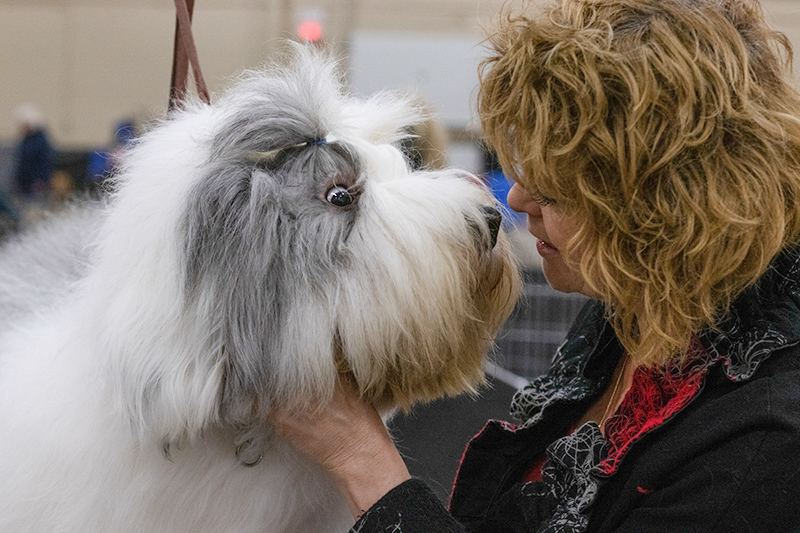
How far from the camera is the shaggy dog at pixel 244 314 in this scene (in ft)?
4.18

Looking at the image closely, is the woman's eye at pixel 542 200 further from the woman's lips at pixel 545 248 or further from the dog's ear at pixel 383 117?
the dog's ear at pixel 383 117

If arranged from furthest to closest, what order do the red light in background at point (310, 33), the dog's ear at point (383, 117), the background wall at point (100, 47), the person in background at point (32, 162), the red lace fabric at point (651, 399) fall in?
1. the background wall at point (100, 47)
2. the person in background at point (32, 162)
3. the red light in background at point (310, 33)
4. the dog's ear at point (383, 117)
5. the red lace fabric at point (651, 399)

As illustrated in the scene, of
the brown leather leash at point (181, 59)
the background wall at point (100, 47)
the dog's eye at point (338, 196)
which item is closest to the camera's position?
the dog's eye at point (338, 196)

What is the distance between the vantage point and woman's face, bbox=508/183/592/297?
1.38 metres

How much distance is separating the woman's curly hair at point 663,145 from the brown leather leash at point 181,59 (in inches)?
26.2

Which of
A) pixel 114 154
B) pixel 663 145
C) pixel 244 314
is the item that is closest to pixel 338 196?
pixel 244 314

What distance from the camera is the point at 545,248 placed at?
4.82ft

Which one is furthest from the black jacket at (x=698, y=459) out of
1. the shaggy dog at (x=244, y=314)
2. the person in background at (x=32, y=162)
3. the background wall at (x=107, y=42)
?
the background wall at (x=107, y=42)

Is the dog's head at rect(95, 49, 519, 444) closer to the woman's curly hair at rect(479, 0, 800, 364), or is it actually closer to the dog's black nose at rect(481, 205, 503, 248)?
the dog's black nose at rect(481, 205, 503, 248)

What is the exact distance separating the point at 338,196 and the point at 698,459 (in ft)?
2.30

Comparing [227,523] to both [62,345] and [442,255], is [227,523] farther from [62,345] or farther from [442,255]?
[442,255]

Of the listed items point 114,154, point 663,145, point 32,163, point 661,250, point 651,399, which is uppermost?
point 663,145

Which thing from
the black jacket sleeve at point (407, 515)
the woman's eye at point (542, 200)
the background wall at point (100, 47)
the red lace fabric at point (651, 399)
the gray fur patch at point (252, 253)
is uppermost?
the woman's eye at point (542, 200)

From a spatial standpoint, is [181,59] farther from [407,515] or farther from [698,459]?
[698,459]
